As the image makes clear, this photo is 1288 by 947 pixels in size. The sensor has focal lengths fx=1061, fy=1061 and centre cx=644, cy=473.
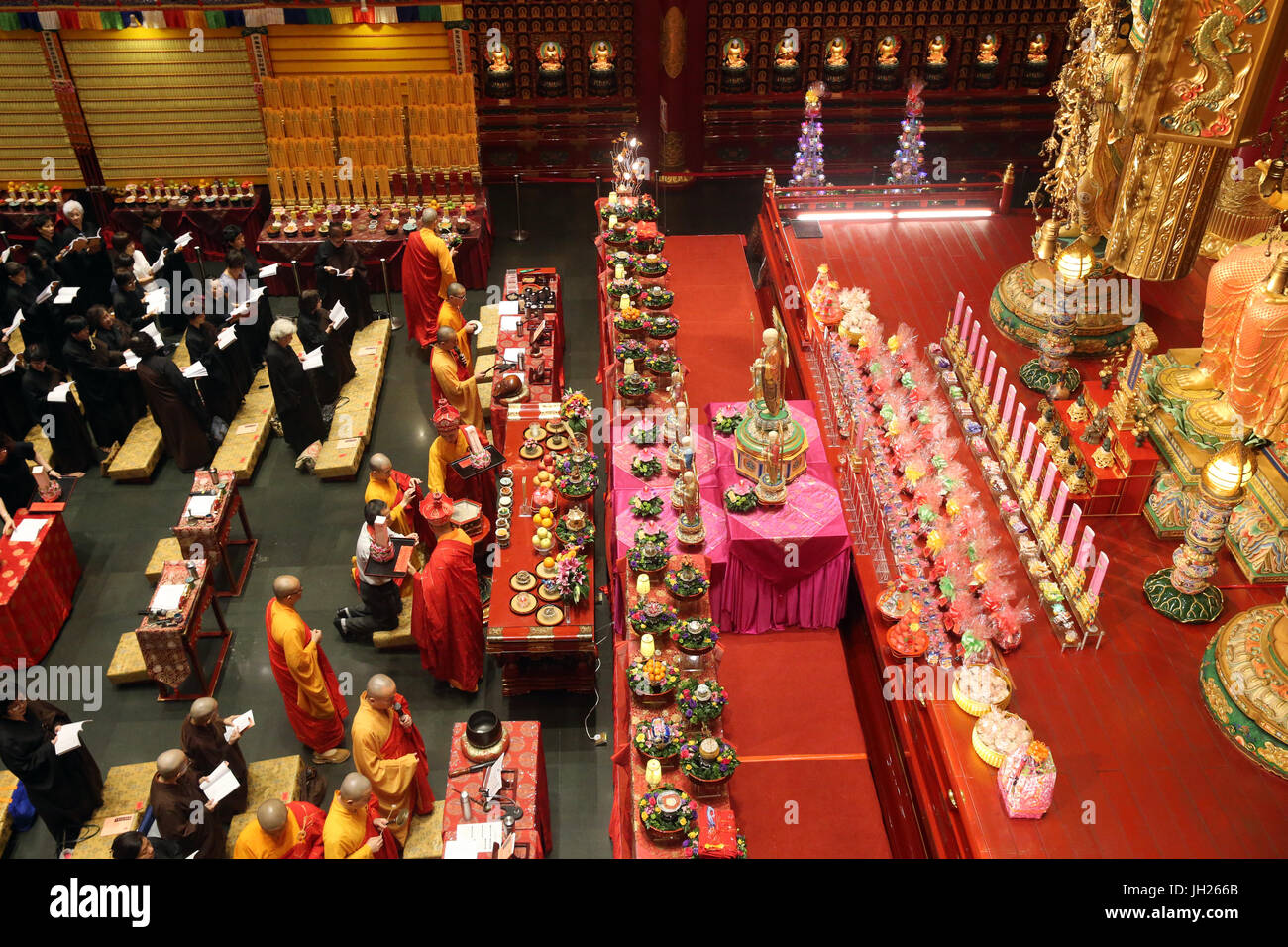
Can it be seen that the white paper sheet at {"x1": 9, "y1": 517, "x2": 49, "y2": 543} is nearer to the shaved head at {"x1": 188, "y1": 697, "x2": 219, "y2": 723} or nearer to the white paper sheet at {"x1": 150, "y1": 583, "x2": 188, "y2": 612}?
the white paper sheet at {"x1": 150, "y1": 583, "x2": 188, "y2": 612}

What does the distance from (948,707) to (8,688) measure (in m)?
7.56

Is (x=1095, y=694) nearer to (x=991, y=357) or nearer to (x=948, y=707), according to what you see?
(x=948, y=707)

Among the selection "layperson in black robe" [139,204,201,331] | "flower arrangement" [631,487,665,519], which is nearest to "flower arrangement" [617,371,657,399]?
"flower arrangement" [631,487,665,519]

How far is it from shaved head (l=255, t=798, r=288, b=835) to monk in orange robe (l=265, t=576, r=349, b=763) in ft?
5.41

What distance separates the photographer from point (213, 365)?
1152cm

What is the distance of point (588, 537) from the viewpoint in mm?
9008

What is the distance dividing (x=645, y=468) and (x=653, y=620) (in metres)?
1.85

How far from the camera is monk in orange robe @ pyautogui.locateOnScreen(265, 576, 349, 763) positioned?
25.7 ft

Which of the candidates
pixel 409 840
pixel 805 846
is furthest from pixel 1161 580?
pixel 409 840

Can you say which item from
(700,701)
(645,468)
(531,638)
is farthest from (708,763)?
(645,468)

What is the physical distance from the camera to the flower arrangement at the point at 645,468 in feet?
30.3

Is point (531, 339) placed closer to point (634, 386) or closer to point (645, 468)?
point (634, 386)

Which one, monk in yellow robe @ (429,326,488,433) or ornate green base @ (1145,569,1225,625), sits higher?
monk in yellow robe @ (429,326,488,433)

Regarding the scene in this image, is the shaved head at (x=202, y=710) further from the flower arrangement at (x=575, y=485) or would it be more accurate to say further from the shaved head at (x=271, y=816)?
the flower arrangement at (x=575, y=485)
